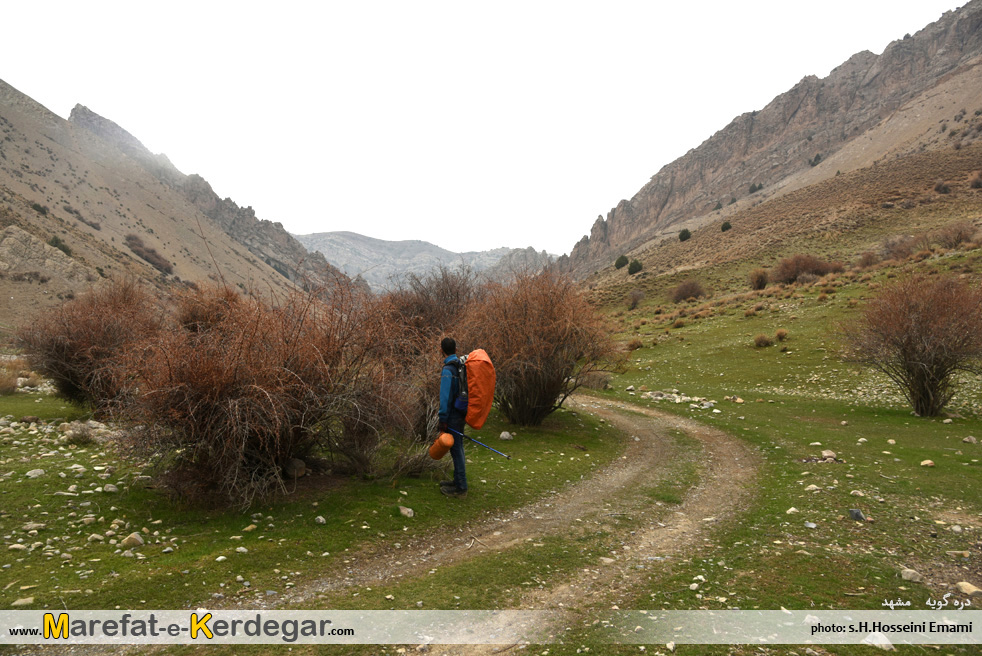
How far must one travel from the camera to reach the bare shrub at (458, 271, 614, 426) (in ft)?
42.3

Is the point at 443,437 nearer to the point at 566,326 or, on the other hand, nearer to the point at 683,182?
the point at 566,326

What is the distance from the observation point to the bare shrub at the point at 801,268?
44.3 metres

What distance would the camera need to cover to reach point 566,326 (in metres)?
12.7

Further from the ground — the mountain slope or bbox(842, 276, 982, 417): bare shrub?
the mountain slope

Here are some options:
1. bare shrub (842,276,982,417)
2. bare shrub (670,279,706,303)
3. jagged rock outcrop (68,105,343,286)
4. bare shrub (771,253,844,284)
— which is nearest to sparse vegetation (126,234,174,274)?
jagged rock outcrop (68,105,343,286)

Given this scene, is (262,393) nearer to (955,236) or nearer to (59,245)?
(955,236)

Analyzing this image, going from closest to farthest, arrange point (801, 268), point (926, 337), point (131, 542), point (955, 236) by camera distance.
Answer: point (131, 542) → point (926, 337) → point (955, 236) → point (801, 268)

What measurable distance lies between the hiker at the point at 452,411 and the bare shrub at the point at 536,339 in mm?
4956

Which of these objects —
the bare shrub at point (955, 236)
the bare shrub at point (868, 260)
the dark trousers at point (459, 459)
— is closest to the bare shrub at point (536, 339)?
the dark trousers at point (459, 459)

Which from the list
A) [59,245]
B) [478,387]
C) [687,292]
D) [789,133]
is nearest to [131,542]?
[478,387]

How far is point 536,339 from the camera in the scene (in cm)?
1288

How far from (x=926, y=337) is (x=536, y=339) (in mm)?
11726

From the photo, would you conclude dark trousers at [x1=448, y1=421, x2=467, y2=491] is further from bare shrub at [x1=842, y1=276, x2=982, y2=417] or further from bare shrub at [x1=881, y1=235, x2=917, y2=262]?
bare shrub at [x1=881, y1=235, x2=917, y2=262]

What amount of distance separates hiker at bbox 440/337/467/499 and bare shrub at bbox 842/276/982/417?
14.7m
